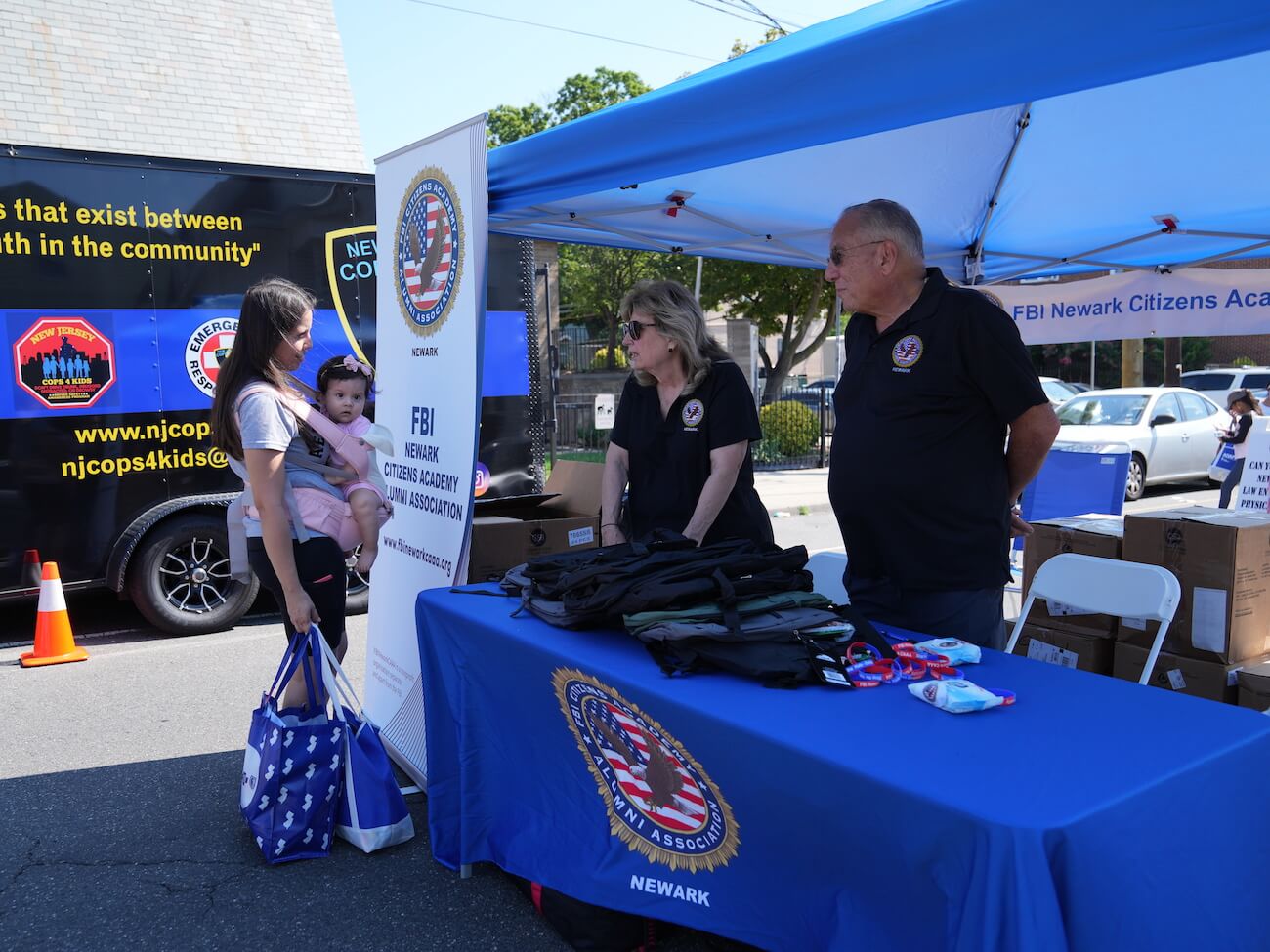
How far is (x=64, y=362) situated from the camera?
5.59m

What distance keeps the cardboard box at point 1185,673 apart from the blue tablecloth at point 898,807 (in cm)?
194

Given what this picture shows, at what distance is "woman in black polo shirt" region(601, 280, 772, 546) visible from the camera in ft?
11.0

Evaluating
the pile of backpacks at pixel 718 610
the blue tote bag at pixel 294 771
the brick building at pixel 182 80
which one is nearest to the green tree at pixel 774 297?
the brick building at pixel 182 80

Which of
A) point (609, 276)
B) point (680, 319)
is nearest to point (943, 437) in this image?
point (680, 319)

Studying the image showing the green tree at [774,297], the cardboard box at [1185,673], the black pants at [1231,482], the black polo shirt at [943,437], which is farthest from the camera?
the green tree at [774,297]

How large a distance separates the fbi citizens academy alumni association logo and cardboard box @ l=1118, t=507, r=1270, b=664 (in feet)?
9.33

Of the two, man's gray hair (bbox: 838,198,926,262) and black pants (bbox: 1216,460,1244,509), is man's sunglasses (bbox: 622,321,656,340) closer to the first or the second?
man's gray hair (bbox: 838,198,926,262)

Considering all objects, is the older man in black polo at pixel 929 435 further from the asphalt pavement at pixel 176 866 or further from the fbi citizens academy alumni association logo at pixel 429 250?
the fbi citizens academy alumni association logo at pixel 429 250

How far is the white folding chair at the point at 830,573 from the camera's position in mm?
3594

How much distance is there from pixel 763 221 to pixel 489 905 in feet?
12.6

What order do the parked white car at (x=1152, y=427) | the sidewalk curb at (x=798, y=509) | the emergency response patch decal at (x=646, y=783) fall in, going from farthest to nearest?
the parked white car at (x=1152, y=427), the sidewalk curb at (x=798, y=509), the emergency response patch decal at (x=646, y=783)

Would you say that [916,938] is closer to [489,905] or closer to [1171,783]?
[1171,783]

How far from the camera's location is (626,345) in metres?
3.43

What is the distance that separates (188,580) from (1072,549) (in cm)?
505
